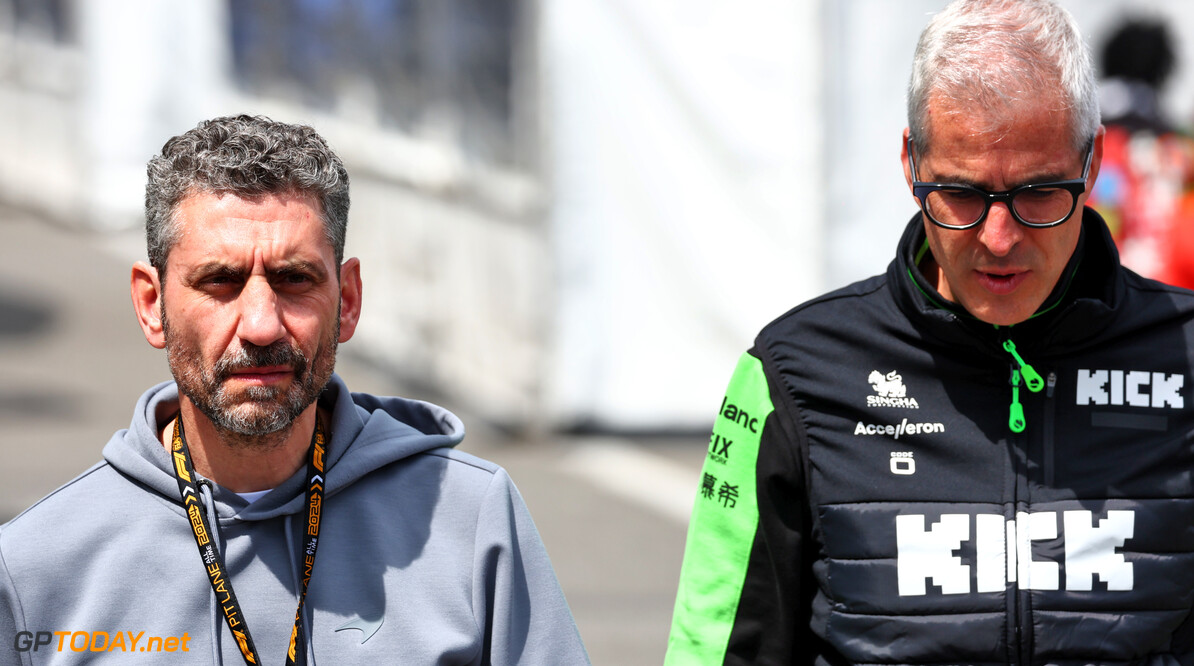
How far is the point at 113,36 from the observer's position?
15344 mm

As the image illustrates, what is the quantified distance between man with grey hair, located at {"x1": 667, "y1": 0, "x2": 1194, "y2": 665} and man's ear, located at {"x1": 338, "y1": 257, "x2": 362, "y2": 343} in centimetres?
67

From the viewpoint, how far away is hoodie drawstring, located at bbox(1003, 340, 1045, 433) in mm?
2537

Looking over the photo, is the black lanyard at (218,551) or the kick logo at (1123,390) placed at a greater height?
the kick logo at (1123,390)

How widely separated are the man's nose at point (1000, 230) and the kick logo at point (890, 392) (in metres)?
0.31

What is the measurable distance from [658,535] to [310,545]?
17.2ft

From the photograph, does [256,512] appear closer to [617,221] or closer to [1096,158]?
[1096,158]

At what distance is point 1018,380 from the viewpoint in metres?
2.55

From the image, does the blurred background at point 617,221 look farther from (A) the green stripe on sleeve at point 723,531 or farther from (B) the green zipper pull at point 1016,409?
(B) the green zipper pull at point 1016,409

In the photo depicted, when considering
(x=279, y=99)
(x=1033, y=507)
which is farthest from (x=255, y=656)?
(x=279, y=99)

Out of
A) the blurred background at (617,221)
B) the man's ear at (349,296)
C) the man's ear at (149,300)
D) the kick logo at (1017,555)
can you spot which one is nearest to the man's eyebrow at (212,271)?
the man's ear at (149,300)

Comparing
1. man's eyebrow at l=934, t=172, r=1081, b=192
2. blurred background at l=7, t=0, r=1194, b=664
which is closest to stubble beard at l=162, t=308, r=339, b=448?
man's eyebrow at l=934, t=172, r=1081, b=192

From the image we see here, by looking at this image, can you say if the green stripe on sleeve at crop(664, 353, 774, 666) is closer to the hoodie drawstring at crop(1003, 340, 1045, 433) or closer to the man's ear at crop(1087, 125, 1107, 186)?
the hoodie drawstring at crop(1003, 340, 1045, 433)

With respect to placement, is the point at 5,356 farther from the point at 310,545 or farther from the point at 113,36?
the point at 310,545

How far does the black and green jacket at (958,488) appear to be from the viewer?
8.20ft
